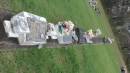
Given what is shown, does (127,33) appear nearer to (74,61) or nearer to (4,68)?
(74,61)

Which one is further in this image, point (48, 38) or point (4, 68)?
point (48, 38)

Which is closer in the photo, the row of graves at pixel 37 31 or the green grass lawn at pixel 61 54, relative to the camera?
the row of graves at pixel 37 31

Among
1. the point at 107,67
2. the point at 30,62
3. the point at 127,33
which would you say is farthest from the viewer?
the point at 127,33

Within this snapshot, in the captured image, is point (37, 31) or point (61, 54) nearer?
point (37, 31)

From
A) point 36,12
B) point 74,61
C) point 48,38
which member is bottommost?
point 74,61

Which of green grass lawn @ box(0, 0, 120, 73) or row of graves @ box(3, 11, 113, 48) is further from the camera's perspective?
green grass lawn @ box(0, 0, 120, 73)

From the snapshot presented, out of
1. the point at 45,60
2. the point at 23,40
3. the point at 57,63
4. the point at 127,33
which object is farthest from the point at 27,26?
the point at 127,33

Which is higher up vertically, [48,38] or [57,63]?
[48,38]

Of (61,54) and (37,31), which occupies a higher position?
(37,31)
